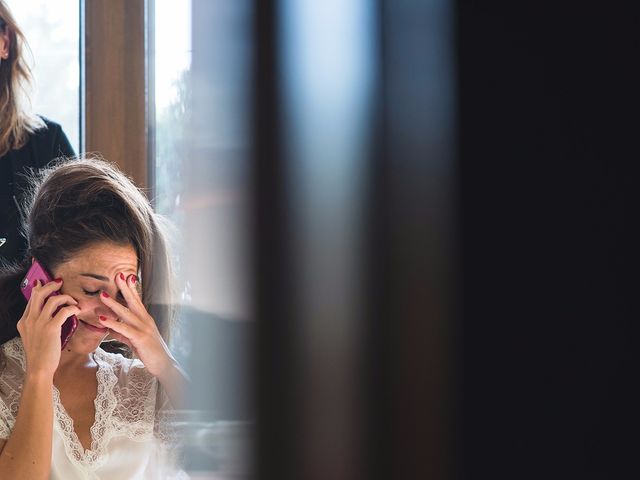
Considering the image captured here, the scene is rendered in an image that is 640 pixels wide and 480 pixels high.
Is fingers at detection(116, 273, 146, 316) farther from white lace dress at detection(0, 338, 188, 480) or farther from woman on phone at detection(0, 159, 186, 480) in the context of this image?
white lace dress at detection(0, 338, 188, 480)

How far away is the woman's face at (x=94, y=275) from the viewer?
97cm

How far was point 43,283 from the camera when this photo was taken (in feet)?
3.18

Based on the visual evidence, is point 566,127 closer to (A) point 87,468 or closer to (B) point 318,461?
(B) point 318,461

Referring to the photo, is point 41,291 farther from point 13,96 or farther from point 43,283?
point 13,96

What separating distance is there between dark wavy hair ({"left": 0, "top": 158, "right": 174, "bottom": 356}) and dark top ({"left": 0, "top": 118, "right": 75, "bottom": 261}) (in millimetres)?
109

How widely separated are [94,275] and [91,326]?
0.07m

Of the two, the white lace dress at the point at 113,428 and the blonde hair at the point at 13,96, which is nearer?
the white lace dress at the point at 113,428

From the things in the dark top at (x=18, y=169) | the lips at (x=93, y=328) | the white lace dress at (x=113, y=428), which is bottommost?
the white lace dress at (x=113, y=428)

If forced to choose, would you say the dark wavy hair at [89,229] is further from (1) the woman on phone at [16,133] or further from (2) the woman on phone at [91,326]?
(1) the woman on phone at [16,133]

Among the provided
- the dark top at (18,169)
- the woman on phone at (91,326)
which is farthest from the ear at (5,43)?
the woman on phone at (91,326)

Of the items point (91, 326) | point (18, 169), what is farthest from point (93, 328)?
point (18, 169)

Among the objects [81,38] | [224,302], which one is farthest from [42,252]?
[224,302]

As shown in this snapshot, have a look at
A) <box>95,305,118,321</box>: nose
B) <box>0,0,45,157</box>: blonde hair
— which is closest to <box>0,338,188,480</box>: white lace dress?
<box>95,305,118,321</box>: nose

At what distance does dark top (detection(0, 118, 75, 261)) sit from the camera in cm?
115
